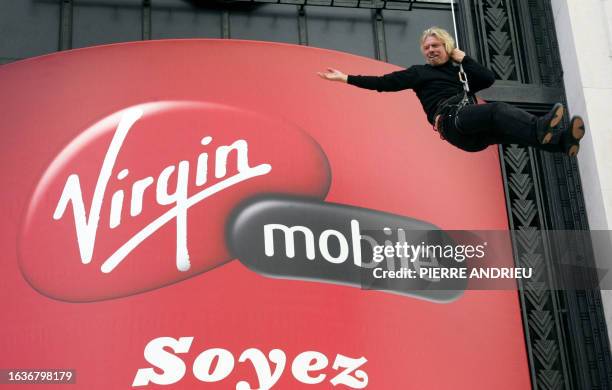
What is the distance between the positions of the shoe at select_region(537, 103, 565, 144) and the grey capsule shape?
4.46m

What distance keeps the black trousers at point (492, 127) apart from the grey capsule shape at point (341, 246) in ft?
8.20

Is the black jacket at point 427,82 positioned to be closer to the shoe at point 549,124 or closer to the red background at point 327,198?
the red background at point 327,198

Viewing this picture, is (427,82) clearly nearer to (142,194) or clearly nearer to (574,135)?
(574,135)

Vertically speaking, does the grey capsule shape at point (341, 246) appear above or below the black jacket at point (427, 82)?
below

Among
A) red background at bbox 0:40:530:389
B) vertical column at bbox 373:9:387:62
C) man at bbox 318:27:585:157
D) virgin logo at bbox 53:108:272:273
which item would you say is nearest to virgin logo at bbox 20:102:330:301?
virgin logo at bbox 53:108:272:273

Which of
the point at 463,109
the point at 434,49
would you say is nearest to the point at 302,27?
the point at 434,49

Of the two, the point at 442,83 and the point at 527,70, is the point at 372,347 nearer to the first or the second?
the point at 442,83

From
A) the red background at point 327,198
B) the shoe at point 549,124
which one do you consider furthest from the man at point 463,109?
the red background at point 327,198

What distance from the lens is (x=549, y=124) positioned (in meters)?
11.2

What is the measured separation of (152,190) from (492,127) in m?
5.37

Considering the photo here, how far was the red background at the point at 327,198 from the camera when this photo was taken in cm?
1449

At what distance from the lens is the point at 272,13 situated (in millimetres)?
18266

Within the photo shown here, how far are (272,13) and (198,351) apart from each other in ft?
21.7

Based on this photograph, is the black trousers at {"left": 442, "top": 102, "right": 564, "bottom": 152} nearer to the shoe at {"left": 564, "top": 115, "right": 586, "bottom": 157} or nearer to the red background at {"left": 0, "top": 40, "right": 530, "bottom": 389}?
Answer: the shoe at {"left": 564, "top": 115, "right": 586, "bottom": 157}
